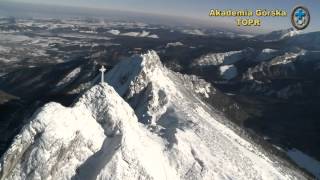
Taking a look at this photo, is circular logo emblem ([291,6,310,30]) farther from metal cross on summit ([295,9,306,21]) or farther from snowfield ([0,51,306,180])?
snowfield ([0,51,306,180])

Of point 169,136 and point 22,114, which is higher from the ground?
point 169,136

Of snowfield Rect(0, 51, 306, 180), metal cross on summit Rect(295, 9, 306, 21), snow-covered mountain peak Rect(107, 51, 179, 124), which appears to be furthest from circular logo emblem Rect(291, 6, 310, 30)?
snowfield Rect(0, 51, 306, 180)

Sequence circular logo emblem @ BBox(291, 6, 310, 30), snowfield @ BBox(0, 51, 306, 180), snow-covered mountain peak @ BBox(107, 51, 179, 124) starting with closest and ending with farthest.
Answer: snowfield @ BBox(0, 51, 306, 180) → snow-covered mountain peak @ BBox(107, 51, 179, 124) → circular logo emblem @ BBox(291, 6, 310, 30)

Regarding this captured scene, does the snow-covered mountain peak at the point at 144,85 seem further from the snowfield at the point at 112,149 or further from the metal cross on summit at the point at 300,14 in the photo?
the metal cross on summit at the point at 300,14

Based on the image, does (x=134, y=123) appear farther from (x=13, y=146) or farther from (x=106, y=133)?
(x=13, y=146)

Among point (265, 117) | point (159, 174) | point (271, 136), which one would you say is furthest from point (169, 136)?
point (265, 117)

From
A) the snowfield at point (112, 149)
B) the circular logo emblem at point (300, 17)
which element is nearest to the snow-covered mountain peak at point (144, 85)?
the snowfield at point (112, 149)

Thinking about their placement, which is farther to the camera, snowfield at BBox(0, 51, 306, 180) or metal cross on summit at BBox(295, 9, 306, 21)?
metal cross on summit at BBox(295, 9, 306, 21)
